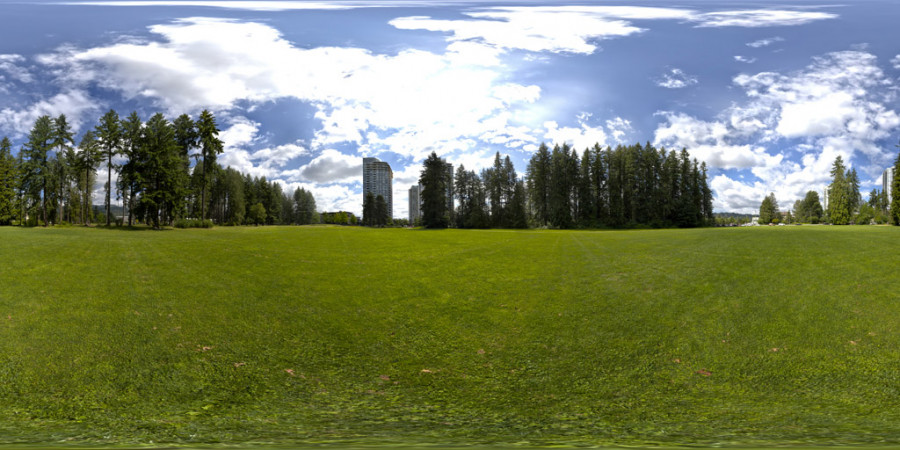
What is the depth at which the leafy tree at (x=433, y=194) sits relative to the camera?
72375mm

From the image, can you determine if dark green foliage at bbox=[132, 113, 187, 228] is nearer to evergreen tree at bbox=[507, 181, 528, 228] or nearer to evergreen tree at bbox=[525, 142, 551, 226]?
evergreen tree at bbox=[507, 181, 528, 228]

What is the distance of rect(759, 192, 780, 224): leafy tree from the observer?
120 m

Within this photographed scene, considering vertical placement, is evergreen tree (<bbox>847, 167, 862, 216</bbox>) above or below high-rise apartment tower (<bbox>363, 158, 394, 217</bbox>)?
below

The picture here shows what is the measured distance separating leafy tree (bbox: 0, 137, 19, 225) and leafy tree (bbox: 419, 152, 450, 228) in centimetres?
5146

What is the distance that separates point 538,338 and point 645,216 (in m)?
71.7

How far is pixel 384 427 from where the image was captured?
6.28 m

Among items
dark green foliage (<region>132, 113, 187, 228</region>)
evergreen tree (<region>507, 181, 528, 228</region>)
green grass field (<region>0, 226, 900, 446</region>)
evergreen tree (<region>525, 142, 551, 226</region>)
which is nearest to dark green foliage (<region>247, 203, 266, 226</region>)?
dark green foliage (<region>132, 113, 187, 228</region>)

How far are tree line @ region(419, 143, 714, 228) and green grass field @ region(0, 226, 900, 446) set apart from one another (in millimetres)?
57139

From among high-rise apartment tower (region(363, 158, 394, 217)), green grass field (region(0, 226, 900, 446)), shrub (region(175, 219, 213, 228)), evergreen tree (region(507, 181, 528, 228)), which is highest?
high-rise apartment tower (region(363, 158, 394, 217))

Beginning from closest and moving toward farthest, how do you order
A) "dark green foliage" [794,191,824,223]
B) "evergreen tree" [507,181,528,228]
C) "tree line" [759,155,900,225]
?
"tree line" [759,155,900,225], "evergreen tree" [507,181,528,228], "dark green foliage" [794,191,824,223]

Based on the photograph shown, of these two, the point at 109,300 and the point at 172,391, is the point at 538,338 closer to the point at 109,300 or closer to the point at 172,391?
the point at 172,391

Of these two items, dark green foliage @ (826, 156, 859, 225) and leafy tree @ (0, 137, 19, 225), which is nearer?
leafy tree @ (0, 137, 19, 225)

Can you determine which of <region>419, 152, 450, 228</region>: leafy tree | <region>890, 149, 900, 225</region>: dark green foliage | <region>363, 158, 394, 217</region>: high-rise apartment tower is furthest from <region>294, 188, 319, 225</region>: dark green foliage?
<region>890, 149, 900, 225</region>: dark green foliage

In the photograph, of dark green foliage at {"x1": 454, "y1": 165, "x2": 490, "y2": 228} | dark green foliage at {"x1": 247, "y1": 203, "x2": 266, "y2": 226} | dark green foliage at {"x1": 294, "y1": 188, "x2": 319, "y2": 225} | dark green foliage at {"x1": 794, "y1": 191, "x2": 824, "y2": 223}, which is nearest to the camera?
dark green foliage at {"x1": 454, "y1": 165, "x2": 490, "y2": 228}
